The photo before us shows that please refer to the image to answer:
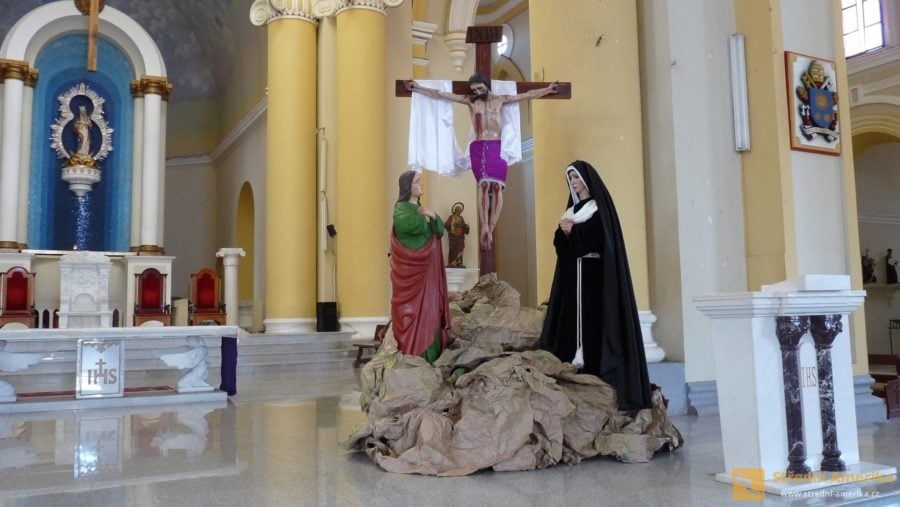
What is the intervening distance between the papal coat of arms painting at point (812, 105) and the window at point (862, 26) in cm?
985

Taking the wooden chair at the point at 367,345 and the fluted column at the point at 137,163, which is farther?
the fluted column at the point at 137,163

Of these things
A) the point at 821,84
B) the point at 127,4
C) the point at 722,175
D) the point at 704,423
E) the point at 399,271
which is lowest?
the point at 704,423

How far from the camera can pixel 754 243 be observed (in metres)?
6.30

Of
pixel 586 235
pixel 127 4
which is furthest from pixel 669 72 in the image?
pixel 127 4

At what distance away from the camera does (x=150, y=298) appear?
14203 millimetres

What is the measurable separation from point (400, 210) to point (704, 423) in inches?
107

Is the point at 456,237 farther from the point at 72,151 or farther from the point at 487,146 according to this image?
the point at 72,151

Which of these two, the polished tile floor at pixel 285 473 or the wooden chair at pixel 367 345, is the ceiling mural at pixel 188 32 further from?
the polished tile floor at pixel 285 473

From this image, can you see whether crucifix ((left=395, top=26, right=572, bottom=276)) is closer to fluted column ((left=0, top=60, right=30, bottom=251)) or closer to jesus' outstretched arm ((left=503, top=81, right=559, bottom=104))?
jesus' outstretched arm ((left=503, top=81, right=559, bottom=104))

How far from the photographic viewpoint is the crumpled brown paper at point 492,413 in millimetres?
4086

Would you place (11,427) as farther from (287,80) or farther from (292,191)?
(287,80)

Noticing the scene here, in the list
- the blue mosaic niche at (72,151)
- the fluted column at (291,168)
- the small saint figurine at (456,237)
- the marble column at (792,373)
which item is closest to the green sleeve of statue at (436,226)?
the marble column at (792,373)

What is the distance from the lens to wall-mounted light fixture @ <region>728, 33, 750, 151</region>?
6.31m

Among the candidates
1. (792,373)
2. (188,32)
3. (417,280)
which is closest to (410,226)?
(417,280)
